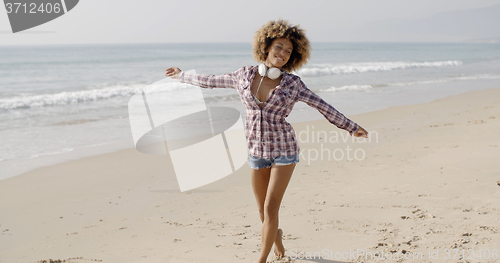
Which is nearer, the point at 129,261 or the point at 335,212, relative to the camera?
the point at 129,261

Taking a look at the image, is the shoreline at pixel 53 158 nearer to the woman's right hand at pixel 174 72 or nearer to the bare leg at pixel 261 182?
the woman's right hand at pixel 174 72

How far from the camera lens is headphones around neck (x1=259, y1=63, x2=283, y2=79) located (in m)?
2.67

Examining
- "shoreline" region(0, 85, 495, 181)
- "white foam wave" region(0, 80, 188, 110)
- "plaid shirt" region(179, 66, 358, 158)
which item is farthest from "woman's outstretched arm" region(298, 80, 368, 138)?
"white foam wave" region(0, 80, 188, 110)

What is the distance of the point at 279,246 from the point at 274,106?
1220mm

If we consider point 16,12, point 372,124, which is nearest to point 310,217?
point 372,124

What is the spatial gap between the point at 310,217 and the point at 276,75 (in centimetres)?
196

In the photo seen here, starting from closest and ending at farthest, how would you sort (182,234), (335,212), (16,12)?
(182,234)
(335,212)
(16,12)

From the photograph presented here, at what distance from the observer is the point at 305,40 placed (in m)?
2.84

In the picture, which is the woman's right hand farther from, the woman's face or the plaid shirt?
the woman's face

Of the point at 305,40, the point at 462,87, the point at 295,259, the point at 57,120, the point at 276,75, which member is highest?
the point at 305,40

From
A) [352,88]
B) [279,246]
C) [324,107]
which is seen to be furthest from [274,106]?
[352,88]

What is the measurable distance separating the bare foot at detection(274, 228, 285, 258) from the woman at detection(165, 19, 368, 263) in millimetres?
356

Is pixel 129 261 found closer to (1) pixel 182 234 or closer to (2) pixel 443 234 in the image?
(1) pixel 182 234

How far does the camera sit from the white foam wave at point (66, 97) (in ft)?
44.2
